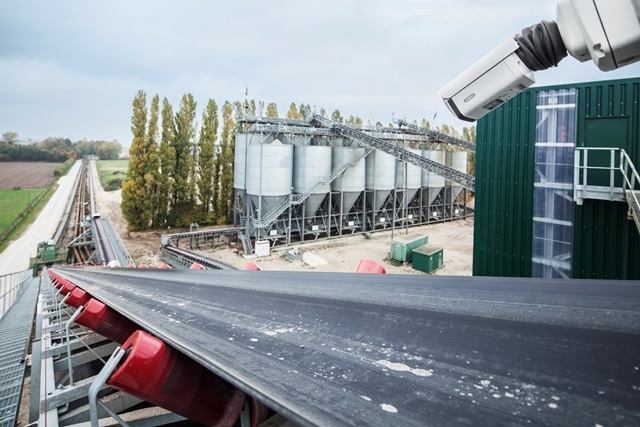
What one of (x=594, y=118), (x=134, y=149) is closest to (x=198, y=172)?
(x=134, y=149)

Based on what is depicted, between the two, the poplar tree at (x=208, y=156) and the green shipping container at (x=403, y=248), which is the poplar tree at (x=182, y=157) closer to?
the poplar tree at (x=208, y=156)

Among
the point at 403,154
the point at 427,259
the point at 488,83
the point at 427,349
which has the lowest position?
the point at 427,259

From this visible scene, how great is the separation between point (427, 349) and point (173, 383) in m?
1.14

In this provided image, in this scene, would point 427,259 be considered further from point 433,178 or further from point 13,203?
point 13,203

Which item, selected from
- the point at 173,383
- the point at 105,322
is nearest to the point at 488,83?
the point at 173,383

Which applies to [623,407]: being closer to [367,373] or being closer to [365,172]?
[367,373]

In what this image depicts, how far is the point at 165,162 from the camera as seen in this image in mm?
26047

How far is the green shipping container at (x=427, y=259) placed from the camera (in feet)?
58.6

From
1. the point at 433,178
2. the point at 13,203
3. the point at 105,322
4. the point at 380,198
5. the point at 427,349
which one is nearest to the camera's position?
the point at 427,349

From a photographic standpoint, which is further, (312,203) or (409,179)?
(409,179)

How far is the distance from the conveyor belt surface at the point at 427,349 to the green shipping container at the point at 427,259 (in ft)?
51.1

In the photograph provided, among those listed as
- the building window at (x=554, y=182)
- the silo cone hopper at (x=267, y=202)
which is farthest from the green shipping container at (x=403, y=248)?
the building window at (x=554, y=182)

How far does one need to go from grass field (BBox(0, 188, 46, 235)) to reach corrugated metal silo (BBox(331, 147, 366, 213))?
23.1m

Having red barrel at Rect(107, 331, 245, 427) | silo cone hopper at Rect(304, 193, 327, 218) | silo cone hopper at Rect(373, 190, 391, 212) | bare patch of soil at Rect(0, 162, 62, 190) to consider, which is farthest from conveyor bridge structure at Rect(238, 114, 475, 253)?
bare patch of soil at Rect(0, 162, 62, 190)
